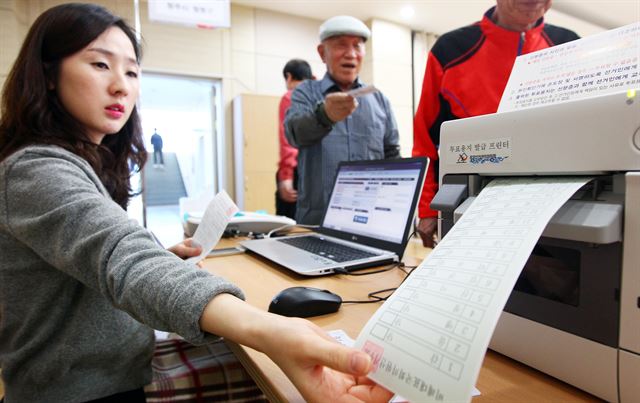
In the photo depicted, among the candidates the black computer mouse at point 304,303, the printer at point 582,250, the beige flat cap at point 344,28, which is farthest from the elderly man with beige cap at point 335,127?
the printer at point 582,250

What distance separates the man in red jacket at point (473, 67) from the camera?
3.49 ft

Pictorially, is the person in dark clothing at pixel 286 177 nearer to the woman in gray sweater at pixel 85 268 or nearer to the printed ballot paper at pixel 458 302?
the woman in gray sweater at pixel 85 268

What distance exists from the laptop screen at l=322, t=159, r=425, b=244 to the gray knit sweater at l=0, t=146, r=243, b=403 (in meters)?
0.57

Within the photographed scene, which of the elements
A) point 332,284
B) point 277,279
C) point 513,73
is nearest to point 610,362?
point 513,73

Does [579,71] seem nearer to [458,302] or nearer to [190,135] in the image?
[458,302]

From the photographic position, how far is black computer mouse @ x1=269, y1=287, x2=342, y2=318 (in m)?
0.59

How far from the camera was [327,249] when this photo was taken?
1018mm

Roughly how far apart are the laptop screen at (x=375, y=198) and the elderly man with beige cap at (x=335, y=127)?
0.37 metres

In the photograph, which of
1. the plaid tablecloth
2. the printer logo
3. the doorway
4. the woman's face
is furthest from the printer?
the doorway

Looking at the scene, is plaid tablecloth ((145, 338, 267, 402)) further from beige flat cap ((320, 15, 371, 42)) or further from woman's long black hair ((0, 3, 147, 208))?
beige flat cap ((320, 15, 371, 42))

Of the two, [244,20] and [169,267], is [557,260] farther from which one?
[244,20]

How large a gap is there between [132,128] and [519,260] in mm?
998

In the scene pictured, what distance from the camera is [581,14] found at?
10.5 ft

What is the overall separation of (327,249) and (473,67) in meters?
0.70
